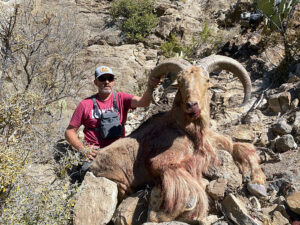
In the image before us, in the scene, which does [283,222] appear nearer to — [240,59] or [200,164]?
[200,164]

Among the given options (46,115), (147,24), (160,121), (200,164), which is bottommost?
(46,115)

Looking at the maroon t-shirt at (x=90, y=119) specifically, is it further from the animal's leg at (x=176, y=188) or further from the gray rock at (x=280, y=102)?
the gray rock at (x=280, y=102)

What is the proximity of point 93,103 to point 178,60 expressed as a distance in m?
1.93

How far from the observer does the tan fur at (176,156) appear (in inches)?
154

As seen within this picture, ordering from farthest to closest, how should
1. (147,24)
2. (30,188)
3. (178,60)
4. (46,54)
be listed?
(147,24)
(46,54)
(178,60)
(30,188)

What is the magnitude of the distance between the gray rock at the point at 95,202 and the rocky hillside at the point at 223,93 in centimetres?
1

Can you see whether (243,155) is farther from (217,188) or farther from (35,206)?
(35,206)

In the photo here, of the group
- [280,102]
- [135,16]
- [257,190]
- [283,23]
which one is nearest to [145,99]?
[257,190]

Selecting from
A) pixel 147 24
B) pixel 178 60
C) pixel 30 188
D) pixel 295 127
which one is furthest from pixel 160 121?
pixel 147 24

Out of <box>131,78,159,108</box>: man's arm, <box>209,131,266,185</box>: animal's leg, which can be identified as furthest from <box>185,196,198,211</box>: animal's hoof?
<box>131,78,159,108</box>: man's arm

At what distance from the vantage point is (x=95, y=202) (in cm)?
433

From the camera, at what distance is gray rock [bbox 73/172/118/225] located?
4219 millimetres

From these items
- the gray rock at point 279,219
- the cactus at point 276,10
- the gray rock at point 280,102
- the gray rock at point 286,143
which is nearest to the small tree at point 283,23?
the cactus at point 276,10

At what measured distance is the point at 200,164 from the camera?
436cm
